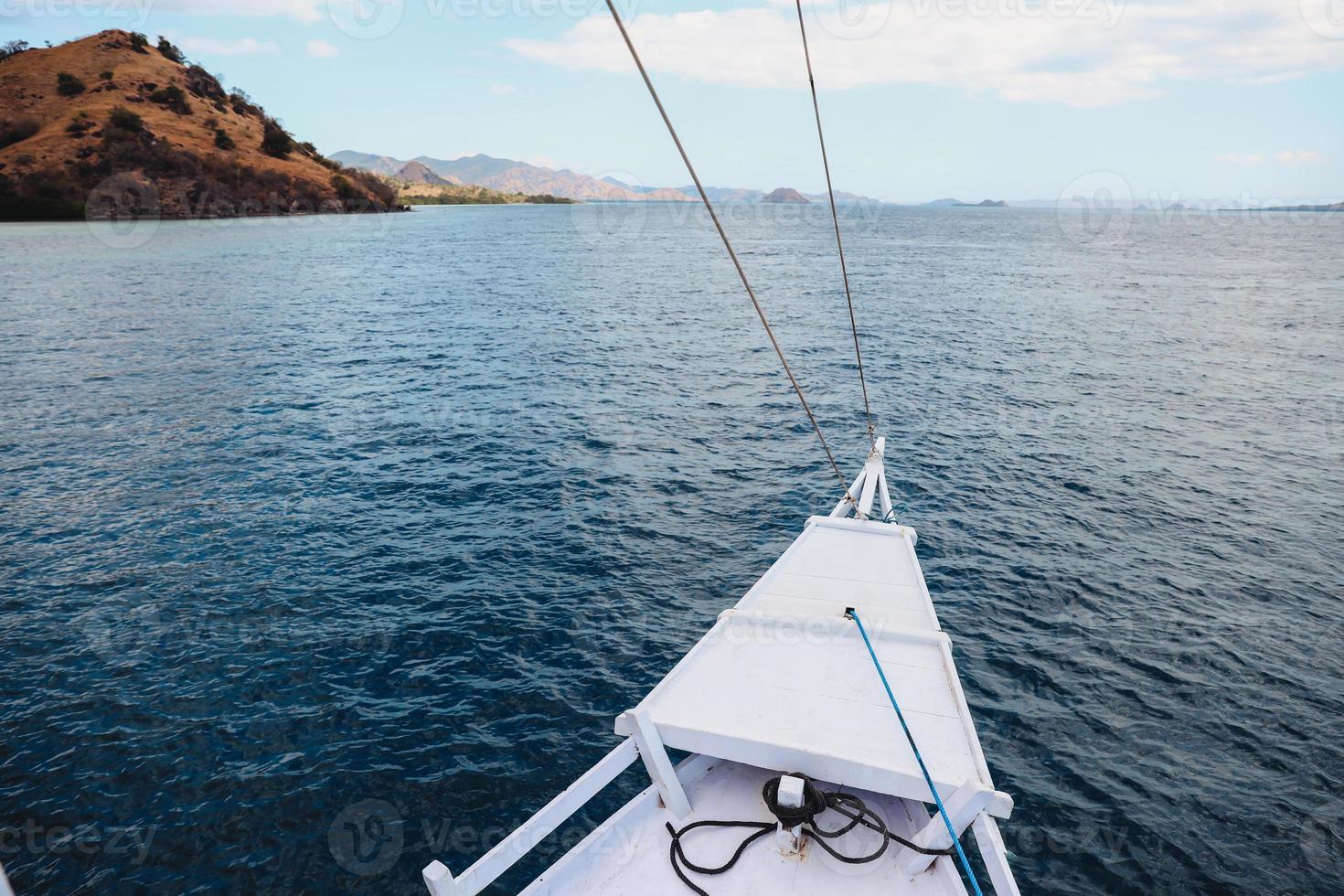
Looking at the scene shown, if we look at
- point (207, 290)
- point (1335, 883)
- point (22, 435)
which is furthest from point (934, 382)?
point (207, 290)

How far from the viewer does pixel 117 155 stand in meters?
153

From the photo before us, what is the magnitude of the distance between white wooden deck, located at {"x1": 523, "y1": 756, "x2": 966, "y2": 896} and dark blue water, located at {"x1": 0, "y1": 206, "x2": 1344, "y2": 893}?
17.3 feet

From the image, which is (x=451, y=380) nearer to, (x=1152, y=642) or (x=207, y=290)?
(x=1152, y=642)

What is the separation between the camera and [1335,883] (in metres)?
11.9

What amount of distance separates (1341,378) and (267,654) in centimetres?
5886

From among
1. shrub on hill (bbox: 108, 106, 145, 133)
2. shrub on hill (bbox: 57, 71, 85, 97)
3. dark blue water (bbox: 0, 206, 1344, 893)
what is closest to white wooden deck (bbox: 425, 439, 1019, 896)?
dark blue water (bbox: 0, 206, 1344, 893)

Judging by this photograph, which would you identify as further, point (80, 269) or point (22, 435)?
point (80, 269)

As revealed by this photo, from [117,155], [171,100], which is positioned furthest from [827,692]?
[171,100]

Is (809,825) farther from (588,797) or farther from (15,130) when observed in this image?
(15,130)
